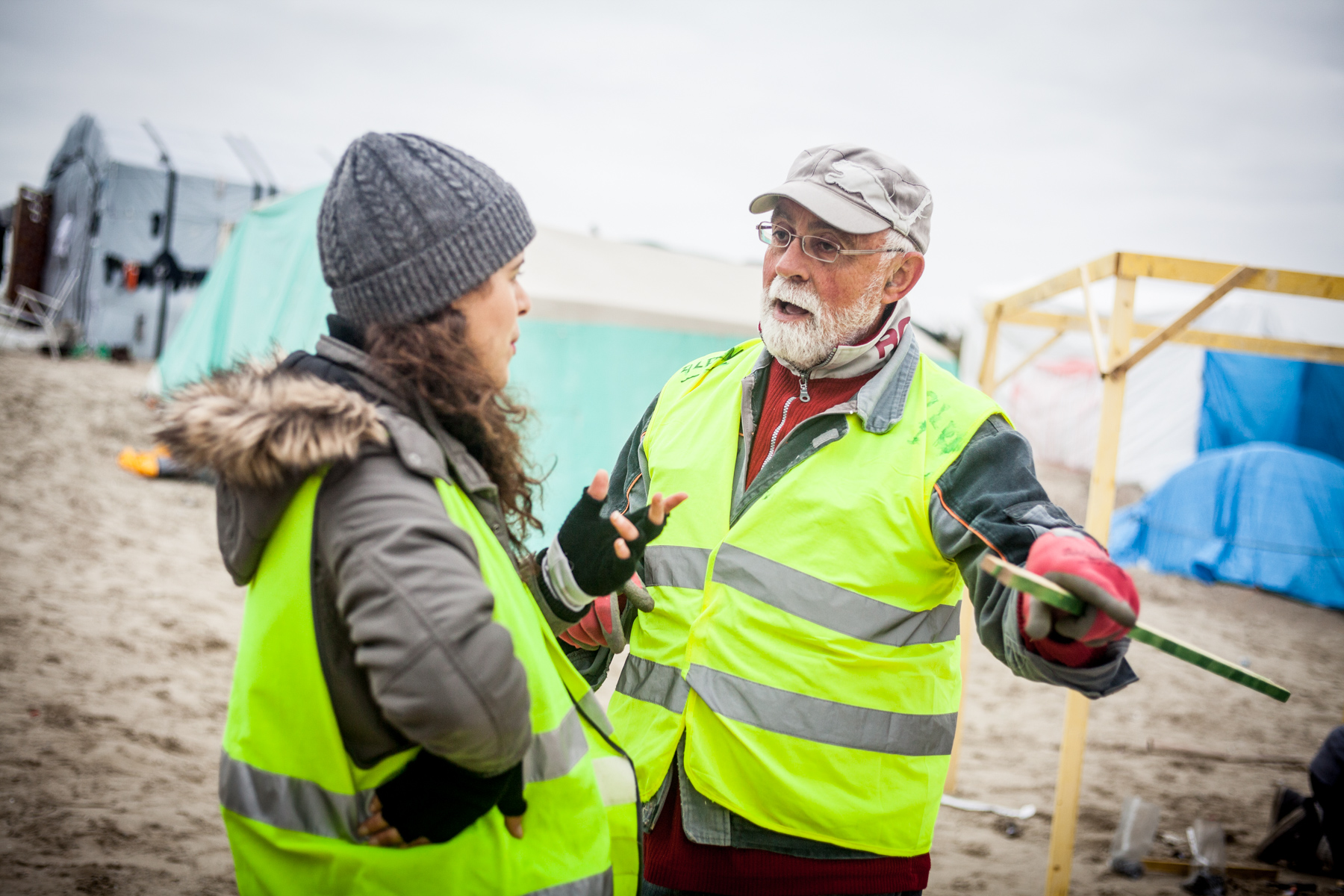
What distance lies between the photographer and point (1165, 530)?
433 inches

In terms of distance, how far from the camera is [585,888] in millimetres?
1269

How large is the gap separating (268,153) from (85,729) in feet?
60.5

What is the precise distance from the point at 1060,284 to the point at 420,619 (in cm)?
398

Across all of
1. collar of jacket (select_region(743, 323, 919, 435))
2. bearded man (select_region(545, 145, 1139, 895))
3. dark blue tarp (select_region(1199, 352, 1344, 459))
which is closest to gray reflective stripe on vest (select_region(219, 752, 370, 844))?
bearded man (select_region(545, 145, 1139, 895))

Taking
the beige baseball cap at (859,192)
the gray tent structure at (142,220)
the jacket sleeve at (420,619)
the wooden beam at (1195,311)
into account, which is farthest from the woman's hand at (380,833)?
the gray tent structure at (142,220)

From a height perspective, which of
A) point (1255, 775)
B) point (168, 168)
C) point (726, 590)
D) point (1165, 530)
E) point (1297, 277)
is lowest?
point (1255, 775)

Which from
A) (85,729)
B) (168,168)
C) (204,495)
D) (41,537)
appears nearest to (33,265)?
(168,168)

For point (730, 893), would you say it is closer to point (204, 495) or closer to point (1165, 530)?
point (204, 495)

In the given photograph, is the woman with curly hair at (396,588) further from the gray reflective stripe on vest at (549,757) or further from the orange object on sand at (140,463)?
the orange object on sand at (140,463)

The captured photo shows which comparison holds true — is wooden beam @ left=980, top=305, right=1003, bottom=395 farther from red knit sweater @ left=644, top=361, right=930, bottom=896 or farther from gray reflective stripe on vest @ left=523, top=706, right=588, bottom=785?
gray reflective stripe on vest @ left=523, top=706, right=588, bottom=785

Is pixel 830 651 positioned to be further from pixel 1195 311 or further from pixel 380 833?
pixel 1195 311

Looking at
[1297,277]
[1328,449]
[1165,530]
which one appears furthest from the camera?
[1328,449]

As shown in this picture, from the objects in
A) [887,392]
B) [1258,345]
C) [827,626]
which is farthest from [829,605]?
[1258,345]

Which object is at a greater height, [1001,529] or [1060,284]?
[1060,284]
